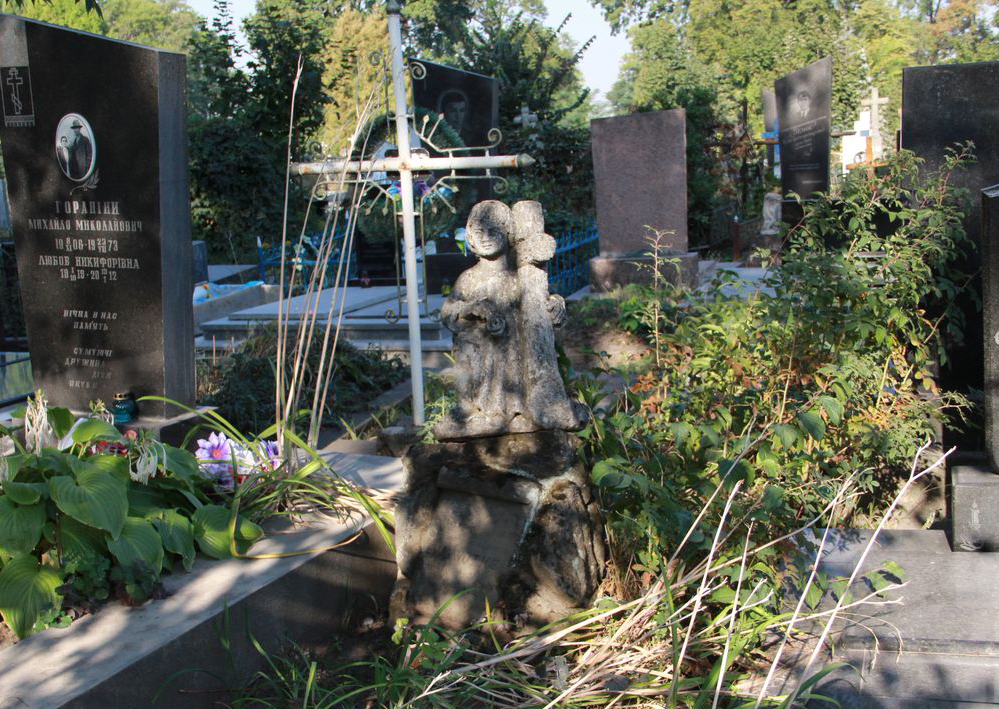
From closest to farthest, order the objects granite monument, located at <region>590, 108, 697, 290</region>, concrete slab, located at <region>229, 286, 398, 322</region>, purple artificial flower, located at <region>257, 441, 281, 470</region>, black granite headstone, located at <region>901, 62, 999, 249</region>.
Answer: purple artificial flower, located at <region>257, 441, 281, 470</region>
black granite headstone, located at <region>901, 62, 999, 249</region>
concrete slab, located at <region>229, 286, 398, 322</region>
granite monument, located at <region>590, 108, 697, 290</region>

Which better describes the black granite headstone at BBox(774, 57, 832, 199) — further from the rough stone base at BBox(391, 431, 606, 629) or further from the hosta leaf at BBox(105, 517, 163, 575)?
the hosta leaf at BBox(105, 517, 163, 575)

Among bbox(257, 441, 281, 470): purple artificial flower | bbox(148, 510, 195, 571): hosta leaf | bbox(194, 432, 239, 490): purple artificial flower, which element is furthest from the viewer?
bbox(257, 441, 281, 470): purple artificial flower

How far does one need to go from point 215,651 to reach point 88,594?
0.45 meters

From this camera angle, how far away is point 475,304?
11.8 ft

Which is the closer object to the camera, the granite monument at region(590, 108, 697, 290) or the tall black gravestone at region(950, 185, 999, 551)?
the tall black gravestone at region(950, 185, 999, 551)

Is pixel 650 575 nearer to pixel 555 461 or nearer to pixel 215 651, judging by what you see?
pixel 555 461

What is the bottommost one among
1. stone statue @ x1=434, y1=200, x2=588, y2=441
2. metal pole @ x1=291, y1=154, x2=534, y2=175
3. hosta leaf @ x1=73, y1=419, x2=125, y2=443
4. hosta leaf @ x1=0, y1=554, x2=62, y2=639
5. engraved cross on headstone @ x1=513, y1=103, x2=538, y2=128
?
hosta leaf @ x1=0, y1=554, x2=62, y2=639

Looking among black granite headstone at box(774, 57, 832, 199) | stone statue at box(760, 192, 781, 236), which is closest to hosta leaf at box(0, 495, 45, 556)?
black granite headstone at box(774, 57, 832, 199)

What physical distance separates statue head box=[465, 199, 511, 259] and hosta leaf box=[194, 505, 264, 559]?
1.37m

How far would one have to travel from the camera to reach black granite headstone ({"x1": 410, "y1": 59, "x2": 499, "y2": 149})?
1133 centimetres

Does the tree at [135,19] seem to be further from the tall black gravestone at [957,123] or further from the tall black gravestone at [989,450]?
the tall black gravestone at [989,450]

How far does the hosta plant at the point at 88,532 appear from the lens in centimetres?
290

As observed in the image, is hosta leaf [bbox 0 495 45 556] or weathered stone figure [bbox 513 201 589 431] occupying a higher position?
weathered stone figure [bbox 513 201 589 431]

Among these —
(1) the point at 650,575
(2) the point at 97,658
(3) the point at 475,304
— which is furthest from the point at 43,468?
(1) the point at 650,575
